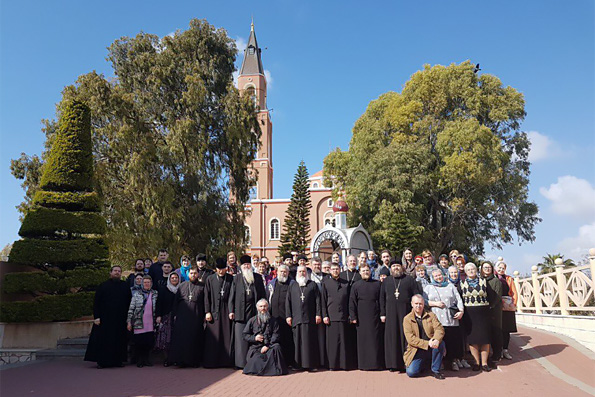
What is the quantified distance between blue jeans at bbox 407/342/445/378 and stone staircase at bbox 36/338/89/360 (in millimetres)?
6215

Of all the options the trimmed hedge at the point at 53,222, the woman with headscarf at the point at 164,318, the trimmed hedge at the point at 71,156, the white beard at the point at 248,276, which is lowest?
the woman with headscarf at the point at 164,318

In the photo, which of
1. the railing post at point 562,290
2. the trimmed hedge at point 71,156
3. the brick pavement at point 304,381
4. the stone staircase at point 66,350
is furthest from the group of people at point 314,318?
the trimmed hedge at point 71,156

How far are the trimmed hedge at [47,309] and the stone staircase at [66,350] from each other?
0.52 meters

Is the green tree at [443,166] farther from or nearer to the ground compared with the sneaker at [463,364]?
farther from the ground

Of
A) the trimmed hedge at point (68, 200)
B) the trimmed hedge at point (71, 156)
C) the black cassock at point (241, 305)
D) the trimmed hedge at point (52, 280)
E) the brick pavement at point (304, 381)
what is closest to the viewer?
the brick pavement at point (304, 381)

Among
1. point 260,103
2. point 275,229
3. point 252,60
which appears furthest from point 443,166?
point 252,60

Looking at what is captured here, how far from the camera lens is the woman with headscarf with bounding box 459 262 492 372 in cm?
704

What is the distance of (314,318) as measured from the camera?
24.8ft

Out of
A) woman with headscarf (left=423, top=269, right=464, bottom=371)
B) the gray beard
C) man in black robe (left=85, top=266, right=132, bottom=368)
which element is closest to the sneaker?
woman with headscarf (left=423, top=269, right=464, bottom=371)

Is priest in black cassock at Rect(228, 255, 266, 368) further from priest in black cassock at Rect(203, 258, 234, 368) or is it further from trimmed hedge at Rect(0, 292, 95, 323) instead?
trimmed hedge at Rect(0, 292, 95, 323)

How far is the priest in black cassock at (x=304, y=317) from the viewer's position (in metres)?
7.33

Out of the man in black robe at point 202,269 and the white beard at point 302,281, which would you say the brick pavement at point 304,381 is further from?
the man in black robe at point 202,269

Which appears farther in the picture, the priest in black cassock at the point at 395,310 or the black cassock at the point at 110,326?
the black cassock at the point at 110,326

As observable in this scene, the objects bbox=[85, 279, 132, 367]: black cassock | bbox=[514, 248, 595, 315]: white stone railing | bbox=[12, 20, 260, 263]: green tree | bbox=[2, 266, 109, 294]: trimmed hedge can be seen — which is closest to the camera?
bbox=[85, 279, 132, 367]: black cassock
